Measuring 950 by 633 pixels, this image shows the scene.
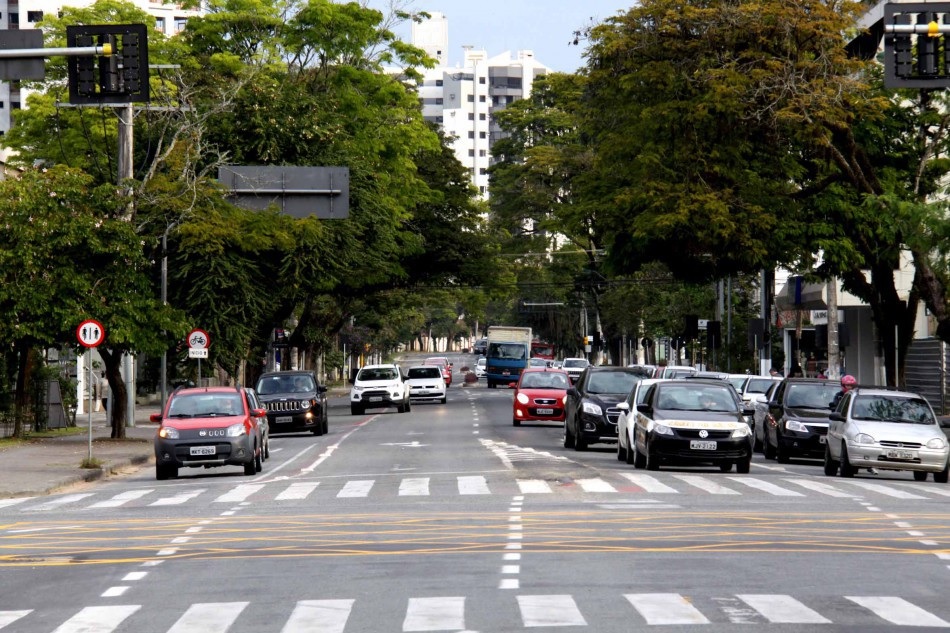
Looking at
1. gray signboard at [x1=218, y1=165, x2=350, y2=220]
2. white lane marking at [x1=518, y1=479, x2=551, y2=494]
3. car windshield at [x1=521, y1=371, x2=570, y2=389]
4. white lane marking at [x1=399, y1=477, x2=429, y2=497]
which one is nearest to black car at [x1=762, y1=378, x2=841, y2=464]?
white lane marking at [x1=518, y1=479, x2=551, y2=494]

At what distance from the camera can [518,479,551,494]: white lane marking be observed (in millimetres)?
21875

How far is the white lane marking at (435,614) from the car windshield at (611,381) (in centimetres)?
2292

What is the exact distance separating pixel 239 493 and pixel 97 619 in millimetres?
12278

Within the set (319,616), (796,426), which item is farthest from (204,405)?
(319,616)

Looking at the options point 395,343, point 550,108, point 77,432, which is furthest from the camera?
point 395,343

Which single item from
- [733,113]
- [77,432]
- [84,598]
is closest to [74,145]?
[77,432]

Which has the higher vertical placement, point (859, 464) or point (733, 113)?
point (733, 113)

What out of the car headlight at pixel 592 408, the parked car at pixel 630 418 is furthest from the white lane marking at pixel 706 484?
the car headlight at pixel 592 408

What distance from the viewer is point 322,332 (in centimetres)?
8100

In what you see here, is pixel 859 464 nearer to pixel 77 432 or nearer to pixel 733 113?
pixel 733 113

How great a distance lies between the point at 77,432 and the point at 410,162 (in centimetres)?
2196

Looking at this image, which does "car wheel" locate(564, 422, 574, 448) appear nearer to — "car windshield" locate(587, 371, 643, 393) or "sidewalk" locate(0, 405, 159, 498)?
"car windshield" locate(587, 371, 643, 393)

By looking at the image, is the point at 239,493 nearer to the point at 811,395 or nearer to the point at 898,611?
the point at 811,395

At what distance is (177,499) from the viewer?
22375 mm
